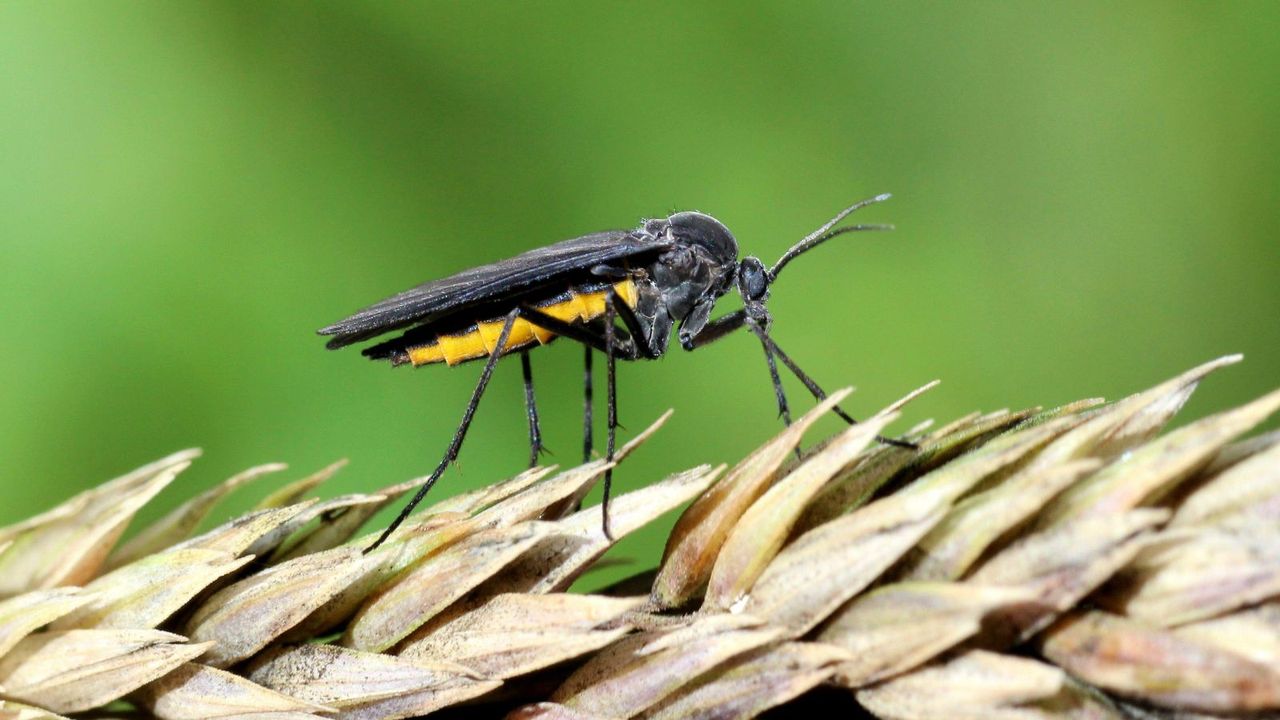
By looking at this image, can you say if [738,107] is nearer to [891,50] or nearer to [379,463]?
[891,50]

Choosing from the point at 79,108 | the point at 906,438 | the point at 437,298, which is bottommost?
the point at 906,438

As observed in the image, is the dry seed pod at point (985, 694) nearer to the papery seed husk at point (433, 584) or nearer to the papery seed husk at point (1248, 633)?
the papery seed husk at point (1248, 633)

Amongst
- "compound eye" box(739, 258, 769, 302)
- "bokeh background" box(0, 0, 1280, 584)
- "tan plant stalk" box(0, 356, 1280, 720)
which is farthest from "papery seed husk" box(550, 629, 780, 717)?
"compound eye" box(739, 258, 769, 302)

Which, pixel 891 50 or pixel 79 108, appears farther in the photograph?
pixel 891 50

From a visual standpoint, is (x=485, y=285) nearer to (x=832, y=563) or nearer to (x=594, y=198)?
(x=594, y=198)

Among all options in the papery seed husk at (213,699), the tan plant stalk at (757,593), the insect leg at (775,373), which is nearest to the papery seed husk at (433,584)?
the tan plant stalk at (757,593)

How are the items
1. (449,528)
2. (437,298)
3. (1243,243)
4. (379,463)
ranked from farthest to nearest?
(1243,243) → (379,463) → (437,298) → (449,528)

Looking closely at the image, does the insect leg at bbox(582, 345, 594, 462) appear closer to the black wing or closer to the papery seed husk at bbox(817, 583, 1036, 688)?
the black wing

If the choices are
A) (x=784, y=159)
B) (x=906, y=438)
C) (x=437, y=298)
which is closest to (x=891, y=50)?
(x=784, y=159)
